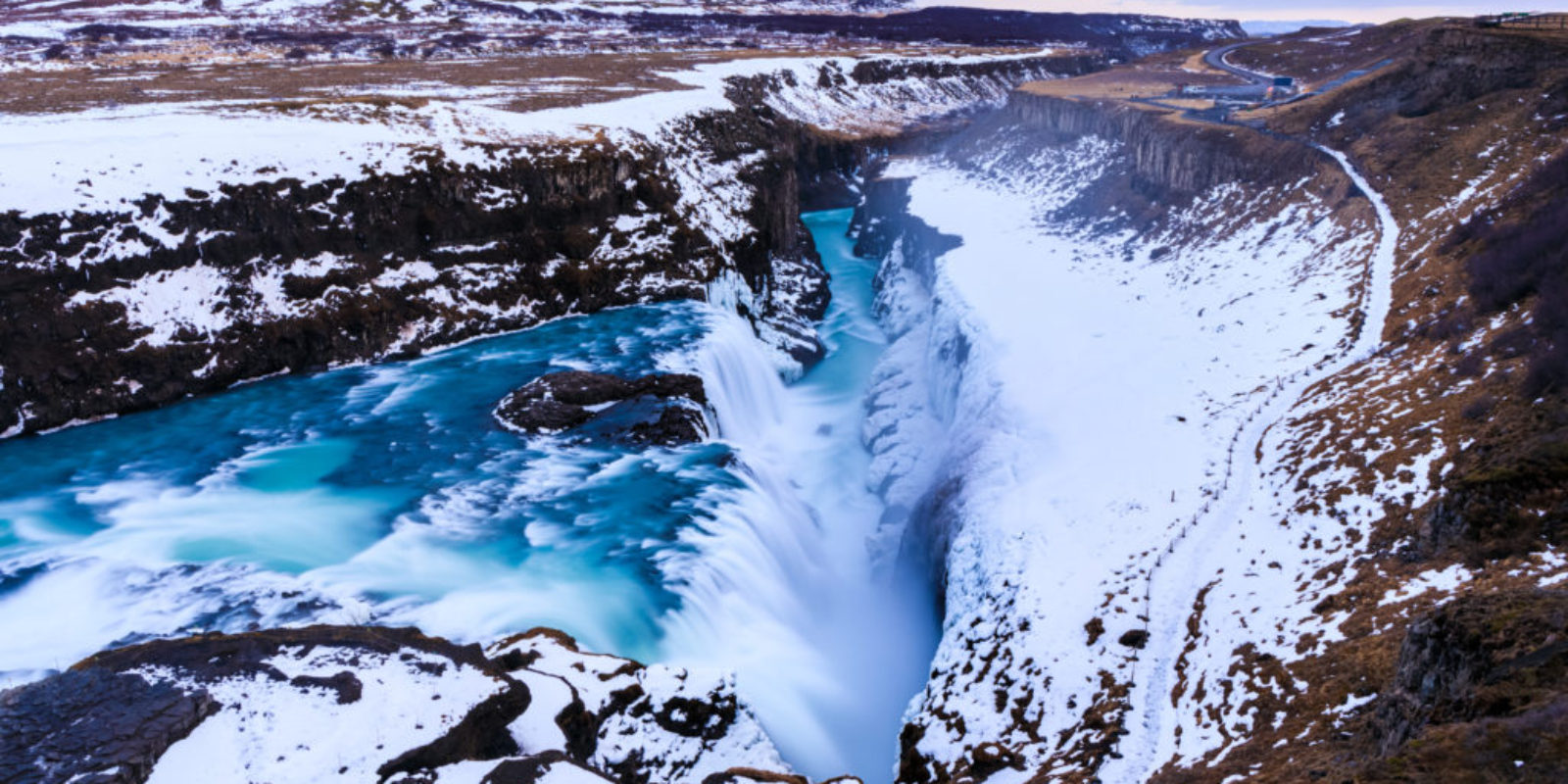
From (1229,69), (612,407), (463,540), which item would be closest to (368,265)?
(612,407)

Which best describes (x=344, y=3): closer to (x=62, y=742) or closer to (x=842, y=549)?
(x=842, y=549)

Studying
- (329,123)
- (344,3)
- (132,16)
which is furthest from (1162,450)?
(344,3)

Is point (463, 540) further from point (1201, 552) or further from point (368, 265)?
point (368, 265)

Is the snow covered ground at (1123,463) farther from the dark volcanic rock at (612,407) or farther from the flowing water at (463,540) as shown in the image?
the dark volcanic rock at (612,407)

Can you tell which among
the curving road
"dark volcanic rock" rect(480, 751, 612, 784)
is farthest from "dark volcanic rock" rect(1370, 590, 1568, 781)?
the curving road

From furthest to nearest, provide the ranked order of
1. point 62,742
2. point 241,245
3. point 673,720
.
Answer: point 241,245 < point 673,720 < point 62,742

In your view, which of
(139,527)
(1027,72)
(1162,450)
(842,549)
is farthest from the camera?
(1027,72)

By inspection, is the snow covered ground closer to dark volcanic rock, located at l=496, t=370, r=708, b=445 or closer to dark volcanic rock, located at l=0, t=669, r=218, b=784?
dark volcanic rock, located at l=496, t=370, r=708, b=445
